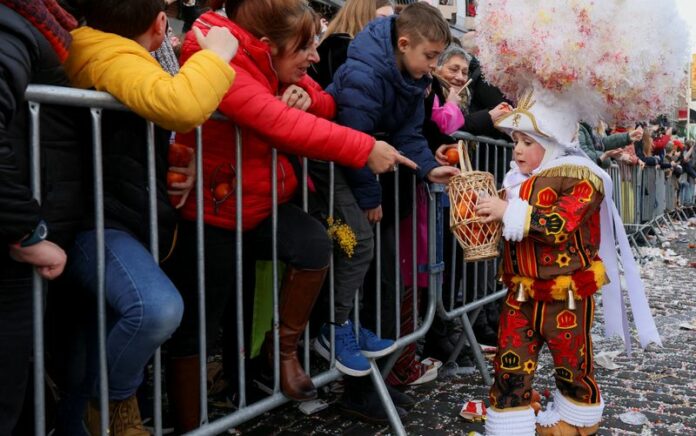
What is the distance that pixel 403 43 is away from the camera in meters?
3.31

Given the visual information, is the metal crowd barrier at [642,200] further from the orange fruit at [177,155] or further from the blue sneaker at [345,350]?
the orange fruit at [177,155]

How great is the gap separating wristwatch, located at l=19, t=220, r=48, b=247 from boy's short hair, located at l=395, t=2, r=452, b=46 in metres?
2.00

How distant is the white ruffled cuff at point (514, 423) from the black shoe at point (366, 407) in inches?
24.8

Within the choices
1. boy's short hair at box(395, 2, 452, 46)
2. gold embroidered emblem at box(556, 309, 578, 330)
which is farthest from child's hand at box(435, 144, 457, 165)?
gold embroidered emblem at box(556, 309, 578, 330)

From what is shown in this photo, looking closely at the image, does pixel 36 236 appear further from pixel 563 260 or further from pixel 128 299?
pixel 563 260

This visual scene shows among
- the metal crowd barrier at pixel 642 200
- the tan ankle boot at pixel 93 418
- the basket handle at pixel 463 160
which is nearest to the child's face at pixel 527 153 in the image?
the basket handle at pixel 463 160

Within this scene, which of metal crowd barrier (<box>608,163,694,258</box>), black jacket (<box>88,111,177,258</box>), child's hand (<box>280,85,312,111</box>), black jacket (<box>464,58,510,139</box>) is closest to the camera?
black jacket (<box>88,111,177,258</box>)

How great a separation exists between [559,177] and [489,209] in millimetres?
368

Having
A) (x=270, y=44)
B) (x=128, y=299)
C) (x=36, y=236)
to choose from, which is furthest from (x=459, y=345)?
(x=36, y=236)

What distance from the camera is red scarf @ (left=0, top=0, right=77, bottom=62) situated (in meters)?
1.81

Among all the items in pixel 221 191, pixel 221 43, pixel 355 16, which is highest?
pixel 355 16

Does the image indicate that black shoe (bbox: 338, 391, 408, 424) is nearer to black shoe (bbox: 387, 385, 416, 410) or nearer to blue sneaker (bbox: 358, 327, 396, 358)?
black shoe (bbox: 387, 385, 416, 410)

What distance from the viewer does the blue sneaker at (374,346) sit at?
10.8 feet

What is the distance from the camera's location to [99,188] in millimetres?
2076
